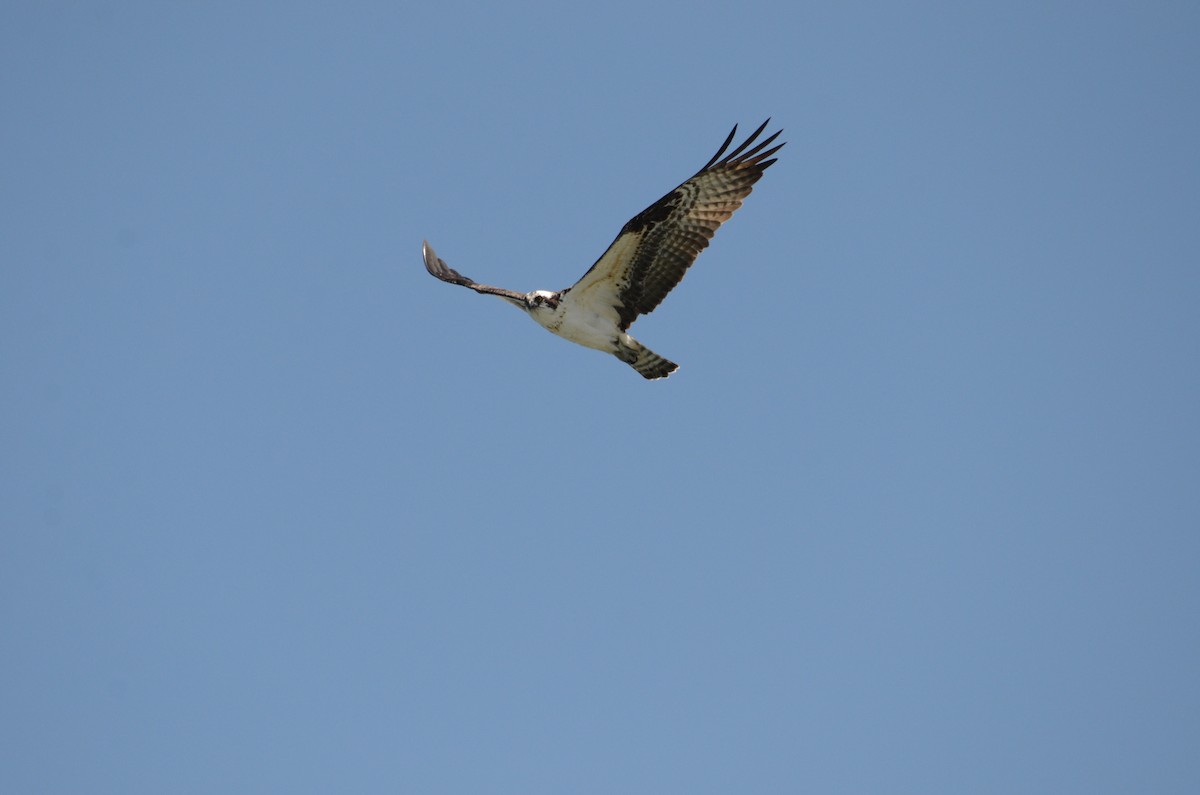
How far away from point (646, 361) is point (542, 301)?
1.42m

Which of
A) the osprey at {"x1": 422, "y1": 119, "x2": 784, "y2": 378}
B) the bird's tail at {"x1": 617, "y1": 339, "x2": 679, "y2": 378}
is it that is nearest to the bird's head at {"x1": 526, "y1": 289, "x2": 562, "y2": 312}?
the osprey at {"x1": 422, "y1": 119, "x2": 784, "y2": 378}

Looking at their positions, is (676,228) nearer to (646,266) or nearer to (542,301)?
(646,266)

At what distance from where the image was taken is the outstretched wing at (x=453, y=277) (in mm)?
13891

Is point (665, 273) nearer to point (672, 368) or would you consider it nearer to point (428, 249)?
point (672, 368)

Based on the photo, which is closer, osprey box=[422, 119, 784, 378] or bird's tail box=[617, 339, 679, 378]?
osprey box=[422, 119, 784, 378]

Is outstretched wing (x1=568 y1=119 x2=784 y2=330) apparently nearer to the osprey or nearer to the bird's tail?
the osprey

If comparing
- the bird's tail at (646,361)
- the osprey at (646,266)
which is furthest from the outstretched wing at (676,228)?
the bird's tail at (646,361)

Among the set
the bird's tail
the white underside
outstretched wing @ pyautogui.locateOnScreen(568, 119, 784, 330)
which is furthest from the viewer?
the bird's tail

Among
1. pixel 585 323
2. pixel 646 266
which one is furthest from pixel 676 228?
pixel 585 323

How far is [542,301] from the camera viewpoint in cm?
1370

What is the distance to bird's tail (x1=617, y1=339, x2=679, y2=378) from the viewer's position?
13852 mm

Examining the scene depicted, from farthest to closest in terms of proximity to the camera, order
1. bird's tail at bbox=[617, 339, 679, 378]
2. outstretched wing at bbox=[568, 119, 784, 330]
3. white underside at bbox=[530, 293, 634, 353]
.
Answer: bird's tail at bbox=[617, 339, 679, 378] < white underside at bbox=[530, 293, 634, 353] < outstretched wing at bbox=[568, 119, 784, 330]

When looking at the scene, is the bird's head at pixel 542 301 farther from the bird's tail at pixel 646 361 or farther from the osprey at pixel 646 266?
the bird's tail at pixel 646 361

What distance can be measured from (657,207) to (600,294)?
1.30 meters
